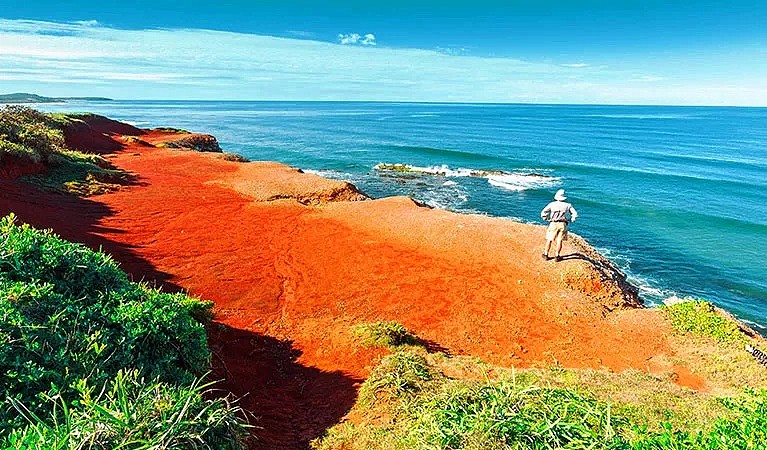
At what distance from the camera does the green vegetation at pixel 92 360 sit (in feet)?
9.84

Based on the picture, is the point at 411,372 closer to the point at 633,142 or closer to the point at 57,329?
the point at 57,329

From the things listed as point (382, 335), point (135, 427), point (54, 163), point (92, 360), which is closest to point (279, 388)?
point (382, 335)

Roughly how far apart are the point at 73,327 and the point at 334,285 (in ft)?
23.7

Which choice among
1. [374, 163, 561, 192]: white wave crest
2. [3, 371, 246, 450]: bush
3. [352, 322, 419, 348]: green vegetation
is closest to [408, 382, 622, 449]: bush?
[3, 371, 246, 450]: bush

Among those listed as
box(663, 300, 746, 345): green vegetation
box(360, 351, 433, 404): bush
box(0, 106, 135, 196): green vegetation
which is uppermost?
box(0, 106, 135, 196): green vegetation

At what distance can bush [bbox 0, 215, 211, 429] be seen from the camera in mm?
3756

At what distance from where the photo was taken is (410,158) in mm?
43156

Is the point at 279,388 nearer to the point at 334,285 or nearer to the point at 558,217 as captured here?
the point at 334,285

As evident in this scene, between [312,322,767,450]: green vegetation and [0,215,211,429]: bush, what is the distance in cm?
227

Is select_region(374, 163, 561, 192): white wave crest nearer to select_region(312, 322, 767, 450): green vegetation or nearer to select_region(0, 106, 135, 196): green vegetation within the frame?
select_region(0, 106, 135, 196): green vegetation

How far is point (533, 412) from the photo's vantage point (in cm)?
394

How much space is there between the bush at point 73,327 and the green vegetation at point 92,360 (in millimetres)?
11

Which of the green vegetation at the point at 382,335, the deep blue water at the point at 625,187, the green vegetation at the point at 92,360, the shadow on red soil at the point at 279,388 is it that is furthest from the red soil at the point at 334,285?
the deep blue water at the point at 625,187

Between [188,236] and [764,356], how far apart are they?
1541 cm
